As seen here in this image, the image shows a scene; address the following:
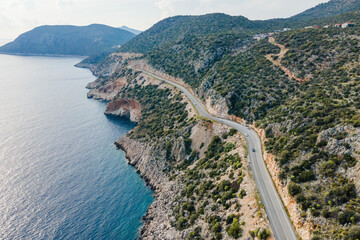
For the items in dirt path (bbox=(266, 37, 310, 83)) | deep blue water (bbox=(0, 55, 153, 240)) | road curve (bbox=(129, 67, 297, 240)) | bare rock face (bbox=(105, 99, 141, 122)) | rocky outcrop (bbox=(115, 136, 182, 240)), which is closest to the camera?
road curve (bbox=(129, 67, 297, 240))

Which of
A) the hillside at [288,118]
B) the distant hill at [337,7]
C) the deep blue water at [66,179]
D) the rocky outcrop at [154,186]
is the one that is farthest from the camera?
the distant hill at [337,7]

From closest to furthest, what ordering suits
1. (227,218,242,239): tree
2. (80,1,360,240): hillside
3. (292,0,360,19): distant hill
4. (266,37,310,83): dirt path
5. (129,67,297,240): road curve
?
(129,67,297,240): road curve, (80,1,360,240): hillside, (227,218,242,239): tree, (266,37,310,83): dirt path, (292,0,360,19): distant hill

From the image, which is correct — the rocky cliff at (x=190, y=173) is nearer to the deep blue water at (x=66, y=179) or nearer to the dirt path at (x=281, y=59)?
the deep blue water at (x=66, y=179)

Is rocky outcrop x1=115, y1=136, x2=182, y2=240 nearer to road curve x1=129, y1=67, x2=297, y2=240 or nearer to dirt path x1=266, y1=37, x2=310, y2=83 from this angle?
road curve x1=129, y1=67, x2=297, y2=240

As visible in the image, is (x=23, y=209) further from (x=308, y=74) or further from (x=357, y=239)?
(x=308, y=74)

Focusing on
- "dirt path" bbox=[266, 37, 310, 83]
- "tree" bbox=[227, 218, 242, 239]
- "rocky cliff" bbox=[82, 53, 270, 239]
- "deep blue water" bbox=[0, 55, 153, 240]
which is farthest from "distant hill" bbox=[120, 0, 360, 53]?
"tree" bbox=[227, 218, 242, 239]

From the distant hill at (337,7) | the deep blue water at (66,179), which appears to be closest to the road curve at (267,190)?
the deep blue water at (66,179)
